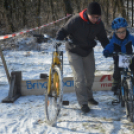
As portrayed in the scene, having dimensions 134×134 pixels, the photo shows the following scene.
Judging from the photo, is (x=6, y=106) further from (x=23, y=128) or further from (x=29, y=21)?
(x=29, y=21)

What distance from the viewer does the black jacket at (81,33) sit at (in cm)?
318

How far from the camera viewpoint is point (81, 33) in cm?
323

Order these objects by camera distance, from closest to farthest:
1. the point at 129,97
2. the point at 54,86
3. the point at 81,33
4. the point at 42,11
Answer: the point at 129,97 → the point at 54,86 → the point at 81,33 → the point at 42,11

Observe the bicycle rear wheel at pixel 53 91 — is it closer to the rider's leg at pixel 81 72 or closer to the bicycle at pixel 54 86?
the bicycle at pixel 54 86

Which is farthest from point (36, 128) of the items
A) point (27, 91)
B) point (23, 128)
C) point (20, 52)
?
point (20, 52)

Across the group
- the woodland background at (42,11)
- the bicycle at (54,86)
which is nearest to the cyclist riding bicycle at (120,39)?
the bicycle at (54,86)

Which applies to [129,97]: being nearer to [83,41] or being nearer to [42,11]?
[83,41]

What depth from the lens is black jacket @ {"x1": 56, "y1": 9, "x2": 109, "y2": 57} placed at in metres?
3.18

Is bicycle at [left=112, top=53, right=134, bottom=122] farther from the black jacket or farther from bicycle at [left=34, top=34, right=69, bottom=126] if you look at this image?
bicycle at [left=34, top=34, right=69, bottom=126]

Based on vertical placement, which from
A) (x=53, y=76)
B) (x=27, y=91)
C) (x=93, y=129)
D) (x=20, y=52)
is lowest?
(x=93, y=129)

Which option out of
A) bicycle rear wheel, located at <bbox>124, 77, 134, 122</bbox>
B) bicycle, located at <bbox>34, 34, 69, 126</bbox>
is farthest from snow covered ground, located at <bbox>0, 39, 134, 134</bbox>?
bicycle, located at <bbox>34, 34, 69, 126</bbox>

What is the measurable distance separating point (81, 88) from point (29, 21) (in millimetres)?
7728

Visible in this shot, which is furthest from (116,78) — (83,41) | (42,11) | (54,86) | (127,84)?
(42,11)

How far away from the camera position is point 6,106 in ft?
12.7
